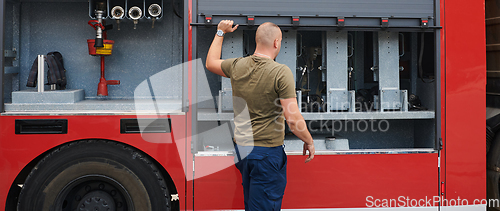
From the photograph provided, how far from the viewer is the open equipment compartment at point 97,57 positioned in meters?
3.46

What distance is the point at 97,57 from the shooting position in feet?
11.8

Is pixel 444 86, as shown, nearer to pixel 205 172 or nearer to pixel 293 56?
pixel 293 56

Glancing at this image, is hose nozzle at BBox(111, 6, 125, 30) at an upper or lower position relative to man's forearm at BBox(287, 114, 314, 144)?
upper

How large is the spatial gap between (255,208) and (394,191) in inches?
53.0

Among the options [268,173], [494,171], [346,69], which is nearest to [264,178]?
[268,173]

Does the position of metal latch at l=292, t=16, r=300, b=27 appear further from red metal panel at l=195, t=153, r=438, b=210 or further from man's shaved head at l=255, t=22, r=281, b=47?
red metal panel at l=195, t=153, r=438, b=210

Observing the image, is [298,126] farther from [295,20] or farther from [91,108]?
[91,108]

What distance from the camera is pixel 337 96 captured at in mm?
3189

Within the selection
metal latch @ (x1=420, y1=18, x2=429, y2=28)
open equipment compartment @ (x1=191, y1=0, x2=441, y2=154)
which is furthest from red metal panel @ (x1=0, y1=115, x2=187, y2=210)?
metal latch @ (x1=420, y1=18, x2=429, y2=28)

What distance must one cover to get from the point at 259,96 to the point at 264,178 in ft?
1.73

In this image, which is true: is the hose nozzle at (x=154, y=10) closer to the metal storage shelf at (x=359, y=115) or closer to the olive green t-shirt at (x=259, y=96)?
the metal storage shelf at (x=359, y=115)

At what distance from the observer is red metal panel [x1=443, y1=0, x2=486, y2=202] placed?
118 inches

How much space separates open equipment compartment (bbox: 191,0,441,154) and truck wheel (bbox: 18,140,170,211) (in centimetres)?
52

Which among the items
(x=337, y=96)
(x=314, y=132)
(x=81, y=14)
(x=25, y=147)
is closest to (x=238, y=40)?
(x=337, y=96)
